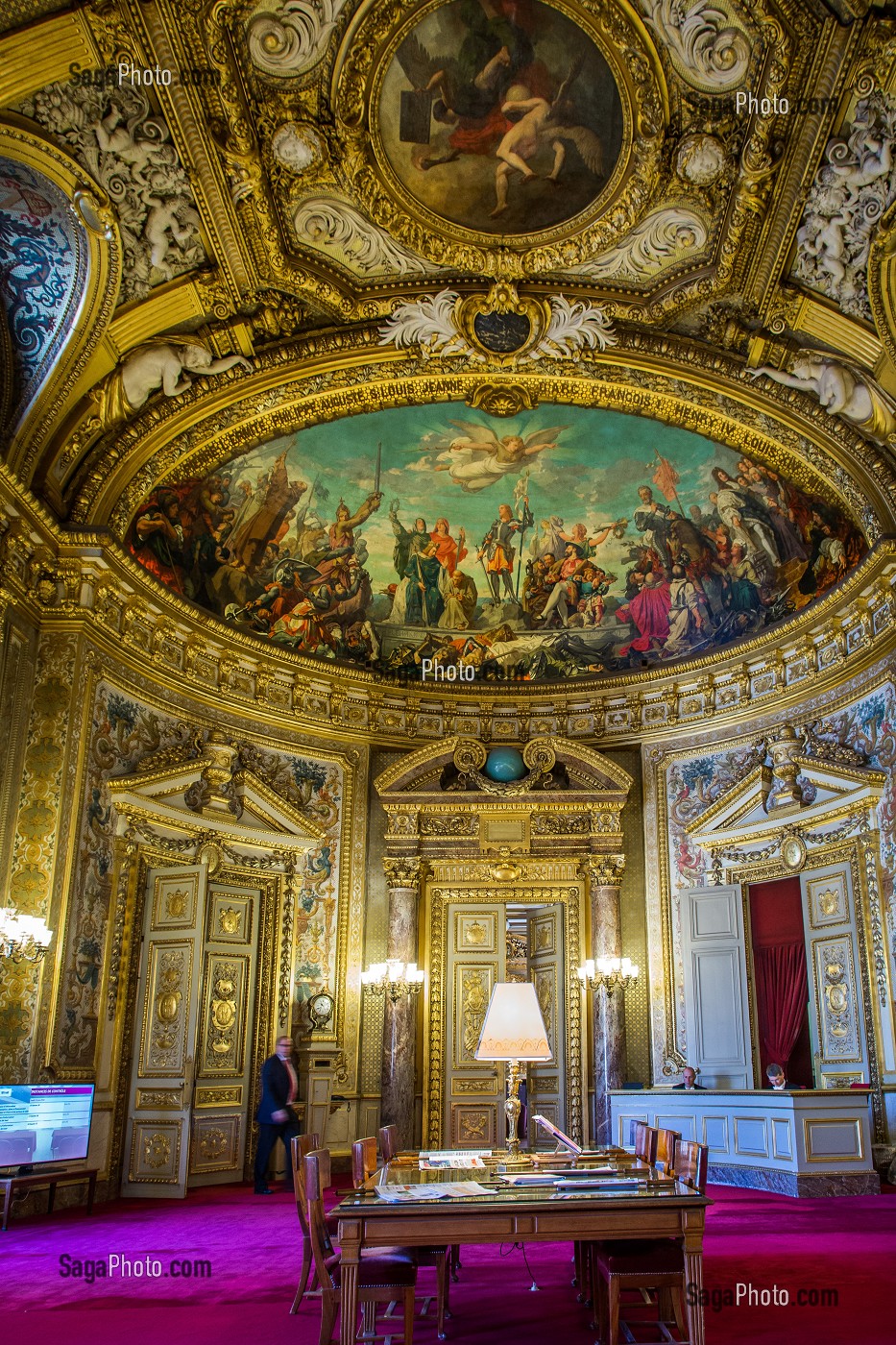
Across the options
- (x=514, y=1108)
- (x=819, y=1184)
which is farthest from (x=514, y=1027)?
(x=819, y=1184)

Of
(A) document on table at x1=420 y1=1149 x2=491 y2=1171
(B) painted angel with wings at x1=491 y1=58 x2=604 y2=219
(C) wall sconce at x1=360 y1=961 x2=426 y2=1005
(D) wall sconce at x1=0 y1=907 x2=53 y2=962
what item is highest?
(B) painted angel with wings at x1=491 y1=58 x2=604 y2=219

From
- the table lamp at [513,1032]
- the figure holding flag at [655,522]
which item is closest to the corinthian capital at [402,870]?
the figure holding flag at [655,522]

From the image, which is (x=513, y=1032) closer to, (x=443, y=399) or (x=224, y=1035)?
(x=224, y=1035)

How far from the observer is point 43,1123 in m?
9.77

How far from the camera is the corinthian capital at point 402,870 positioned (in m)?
15.7

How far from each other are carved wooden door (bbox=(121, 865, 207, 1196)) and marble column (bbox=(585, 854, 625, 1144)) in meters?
5.58

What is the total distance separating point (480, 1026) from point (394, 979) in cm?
152

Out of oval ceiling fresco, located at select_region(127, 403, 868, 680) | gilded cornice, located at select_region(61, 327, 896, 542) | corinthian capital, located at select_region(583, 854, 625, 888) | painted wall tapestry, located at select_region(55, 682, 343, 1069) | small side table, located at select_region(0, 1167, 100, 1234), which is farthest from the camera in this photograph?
corinthian capital, located at select_region(583, 854, 625, 888)

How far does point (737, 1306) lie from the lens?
650 centimetres

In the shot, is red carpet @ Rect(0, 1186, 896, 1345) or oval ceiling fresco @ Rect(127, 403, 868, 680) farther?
oval ceiling fresco @ Rect(127, 403, 868, 680)

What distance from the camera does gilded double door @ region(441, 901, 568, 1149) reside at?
1505cm

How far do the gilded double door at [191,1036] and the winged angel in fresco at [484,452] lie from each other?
22.0ft

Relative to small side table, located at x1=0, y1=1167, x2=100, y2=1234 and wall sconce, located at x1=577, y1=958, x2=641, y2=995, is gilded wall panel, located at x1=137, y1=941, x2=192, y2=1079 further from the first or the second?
wall sconce, located at x1=577, y1=958, x2=641, y2=995

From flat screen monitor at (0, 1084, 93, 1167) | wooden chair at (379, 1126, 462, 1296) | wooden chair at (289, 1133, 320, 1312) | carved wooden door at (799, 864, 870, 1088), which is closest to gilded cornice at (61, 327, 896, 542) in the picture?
carved wooden door at (799, 864, 870, 1088)
